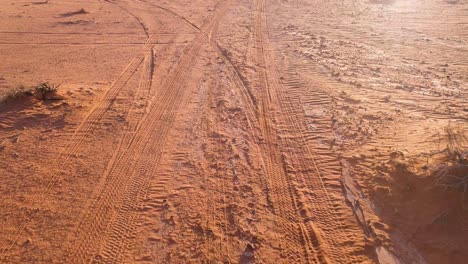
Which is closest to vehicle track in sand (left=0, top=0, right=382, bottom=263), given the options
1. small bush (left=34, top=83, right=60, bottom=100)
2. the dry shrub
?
small bush (left=34, top=83, right=60, bottom=100)

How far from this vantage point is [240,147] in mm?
5508

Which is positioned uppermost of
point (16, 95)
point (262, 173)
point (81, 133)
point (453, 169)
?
point (16, 95)

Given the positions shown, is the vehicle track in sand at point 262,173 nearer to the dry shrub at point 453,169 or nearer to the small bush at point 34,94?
the small bush at point 34,94

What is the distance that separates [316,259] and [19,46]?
1031 centimetres

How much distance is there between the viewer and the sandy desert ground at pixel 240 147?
13.2 ft

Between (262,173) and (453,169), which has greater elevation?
(453,169)

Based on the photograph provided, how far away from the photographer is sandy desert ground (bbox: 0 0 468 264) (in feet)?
13.2

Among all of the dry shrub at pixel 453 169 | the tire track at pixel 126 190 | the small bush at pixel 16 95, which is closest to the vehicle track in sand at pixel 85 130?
the tire track at pixel 126 190

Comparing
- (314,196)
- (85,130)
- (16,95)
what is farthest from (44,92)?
(314,196)

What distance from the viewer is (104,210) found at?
4.43 m

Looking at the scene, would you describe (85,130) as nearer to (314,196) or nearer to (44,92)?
(44,92)

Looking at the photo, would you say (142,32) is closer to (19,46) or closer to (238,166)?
(19,46)

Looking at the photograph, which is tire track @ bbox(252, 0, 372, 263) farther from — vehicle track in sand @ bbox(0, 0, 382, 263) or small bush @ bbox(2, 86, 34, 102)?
small bush @ bbox(2, 86, 34, 102)

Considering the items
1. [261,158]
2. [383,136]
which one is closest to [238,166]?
[261,158]
